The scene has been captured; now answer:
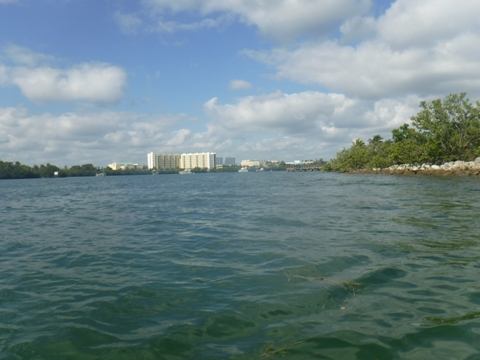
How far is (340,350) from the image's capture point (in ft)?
14.9

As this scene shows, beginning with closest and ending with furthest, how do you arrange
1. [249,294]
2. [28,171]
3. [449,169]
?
[249,294]
[449,169]
[28,171]

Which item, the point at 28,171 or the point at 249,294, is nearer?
the point at 249,294

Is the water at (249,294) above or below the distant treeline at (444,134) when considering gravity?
below

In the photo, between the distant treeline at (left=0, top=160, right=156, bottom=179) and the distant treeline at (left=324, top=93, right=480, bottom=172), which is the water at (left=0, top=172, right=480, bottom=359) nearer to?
the distant treeline at (left=324, top=93, right=480, bottom=172)

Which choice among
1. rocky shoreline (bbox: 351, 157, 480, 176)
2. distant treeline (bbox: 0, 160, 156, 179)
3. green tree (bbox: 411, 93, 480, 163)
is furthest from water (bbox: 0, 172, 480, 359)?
distant treeline (bbox: 0, 160, 156, 179)

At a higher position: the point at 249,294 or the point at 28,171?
the point at 28,171

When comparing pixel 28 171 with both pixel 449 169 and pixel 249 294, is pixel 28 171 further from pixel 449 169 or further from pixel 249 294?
pixel 249 294

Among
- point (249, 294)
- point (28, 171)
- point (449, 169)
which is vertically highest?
point (28, 171)

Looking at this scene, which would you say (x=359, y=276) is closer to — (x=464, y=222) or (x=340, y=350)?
(x=340, y=350)

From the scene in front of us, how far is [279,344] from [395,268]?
4.41m

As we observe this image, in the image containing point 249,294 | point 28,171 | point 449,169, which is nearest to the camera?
→ point 249,294

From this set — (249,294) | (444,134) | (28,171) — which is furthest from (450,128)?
(28,171)

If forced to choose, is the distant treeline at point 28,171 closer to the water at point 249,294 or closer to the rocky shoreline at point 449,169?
the rocky shoreline at point 449,169

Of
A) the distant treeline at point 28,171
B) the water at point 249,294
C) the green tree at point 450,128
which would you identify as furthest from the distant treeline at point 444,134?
the distant treeline at point 28,171
